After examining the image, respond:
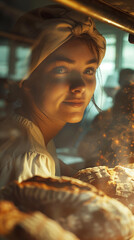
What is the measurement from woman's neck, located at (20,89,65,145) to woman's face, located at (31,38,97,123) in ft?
0.08

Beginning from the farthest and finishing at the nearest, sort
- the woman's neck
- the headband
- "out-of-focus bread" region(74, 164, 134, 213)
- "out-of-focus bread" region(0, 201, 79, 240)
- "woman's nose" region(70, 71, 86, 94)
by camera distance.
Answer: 1. "out-of-focus bread" region(74, 164, 134, 213)
2. "woman's nose" region(70, 71, 86, 94)
3. the woman's neck
4. the headband
5. "out-of-focus bread" region(0, 201, 79, 240)

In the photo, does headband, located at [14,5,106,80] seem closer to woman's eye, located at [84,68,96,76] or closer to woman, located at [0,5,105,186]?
woman, located at [0,5,105,186]

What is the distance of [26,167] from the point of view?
1.46 meters

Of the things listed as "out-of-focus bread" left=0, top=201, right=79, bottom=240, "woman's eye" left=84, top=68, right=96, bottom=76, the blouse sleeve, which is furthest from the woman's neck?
"out-of-focus bread" left=0, top=201, right=79, bottom=240

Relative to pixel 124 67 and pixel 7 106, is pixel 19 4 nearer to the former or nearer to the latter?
pixel 7 106

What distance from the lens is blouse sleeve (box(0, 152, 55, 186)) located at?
4.54 feet

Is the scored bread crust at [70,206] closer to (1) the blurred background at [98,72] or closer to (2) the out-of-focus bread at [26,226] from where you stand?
(2) the out-of-focus bread at [26,226]

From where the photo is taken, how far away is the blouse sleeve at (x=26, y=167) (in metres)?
1.38

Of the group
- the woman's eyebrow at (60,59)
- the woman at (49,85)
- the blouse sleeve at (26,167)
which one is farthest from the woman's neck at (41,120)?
the woman's eyebrow at (60,59)

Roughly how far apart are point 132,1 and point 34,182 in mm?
1294

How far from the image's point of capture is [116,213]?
152cm

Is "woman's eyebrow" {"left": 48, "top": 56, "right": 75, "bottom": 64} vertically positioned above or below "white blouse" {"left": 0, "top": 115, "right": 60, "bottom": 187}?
above

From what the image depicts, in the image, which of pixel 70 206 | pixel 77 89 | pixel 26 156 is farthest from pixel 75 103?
pixel 70 206

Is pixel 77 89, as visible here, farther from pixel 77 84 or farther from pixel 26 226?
pixel 26 226
